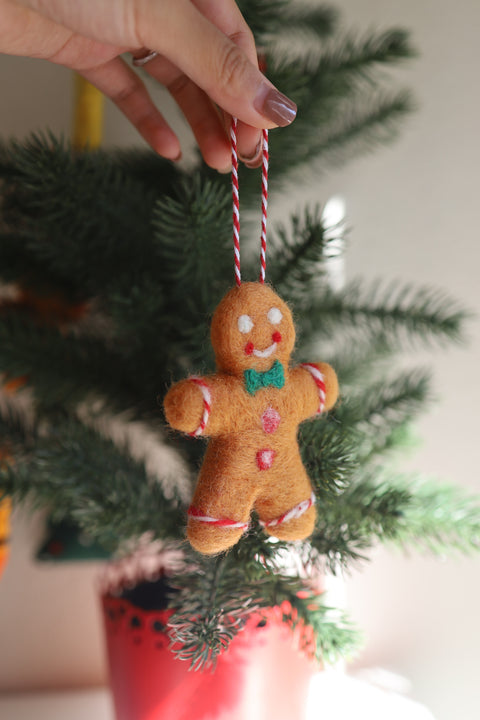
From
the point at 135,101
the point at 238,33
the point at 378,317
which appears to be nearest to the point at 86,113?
the point at 135,101

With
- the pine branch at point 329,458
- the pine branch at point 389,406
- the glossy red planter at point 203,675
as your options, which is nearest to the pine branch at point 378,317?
the pine branch at point 389,406

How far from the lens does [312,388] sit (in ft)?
1.21

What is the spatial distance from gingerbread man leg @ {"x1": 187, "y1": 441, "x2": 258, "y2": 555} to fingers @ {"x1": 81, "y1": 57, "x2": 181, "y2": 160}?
281 millimetres

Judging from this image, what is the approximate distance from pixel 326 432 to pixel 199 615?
15 centimetres

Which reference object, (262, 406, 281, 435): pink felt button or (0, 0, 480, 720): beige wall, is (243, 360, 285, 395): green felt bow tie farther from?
(0, 0, 480, 720): beige wall

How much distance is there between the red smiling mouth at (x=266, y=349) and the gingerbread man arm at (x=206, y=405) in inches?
0.8

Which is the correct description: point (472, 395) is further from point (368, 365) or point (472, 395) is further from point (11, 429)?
point (11, 429)

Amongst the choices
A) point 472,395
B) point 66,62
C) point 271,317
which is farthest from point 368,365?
point 66,62

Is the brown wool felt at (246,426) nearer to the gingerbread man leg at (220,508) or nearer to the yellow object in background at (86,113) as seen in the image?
the gingerbread man leg at (220,508)

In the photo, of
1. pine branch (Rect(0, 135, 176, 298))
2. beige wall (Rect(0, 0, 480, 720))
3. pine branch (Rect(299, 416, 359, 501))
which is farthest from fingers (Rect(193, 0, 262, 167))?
beige wall (Rect(0, 0, 480, 720))

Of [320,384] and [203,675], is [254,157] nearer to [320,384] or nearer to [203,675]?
[320,384]

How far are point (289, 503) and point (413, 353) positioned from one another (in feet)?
1.50

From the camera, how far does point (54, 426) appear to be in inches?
20.6

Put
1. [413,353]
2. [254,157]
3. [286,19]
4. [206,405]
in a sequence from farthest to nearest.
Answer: [413,353]
[286,19]
[254,157]
[206,405]
